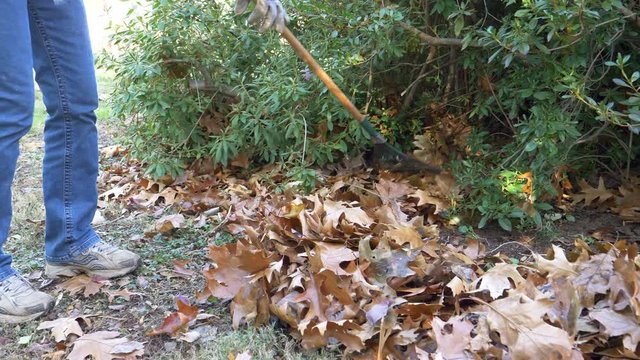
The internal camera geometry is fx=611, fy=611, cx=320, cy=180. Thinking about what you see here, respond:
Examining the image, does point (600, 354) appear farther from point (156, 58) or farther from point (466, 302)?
point (156, 58)

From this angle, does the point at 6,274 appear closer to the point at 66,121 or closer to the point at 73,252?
the point at 73,252

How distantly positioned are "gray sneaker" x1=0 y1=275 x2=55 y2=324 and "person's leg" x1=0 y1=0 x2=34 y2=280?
21 cm

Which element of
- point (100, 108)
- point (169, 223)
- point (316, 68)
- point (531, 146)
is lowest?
point (100, 108)

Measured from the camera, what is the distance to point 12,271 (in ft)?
8.15

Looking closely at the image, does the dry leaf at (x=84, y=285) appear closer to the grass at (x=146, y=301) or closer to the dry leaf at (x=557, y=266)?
the grass at (x=146, y=301)

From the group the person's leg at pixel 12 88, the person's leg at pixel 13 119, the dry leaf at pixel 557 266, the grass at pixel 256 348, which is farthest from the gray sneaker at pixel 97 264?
the dry leaf at pixel 557 266

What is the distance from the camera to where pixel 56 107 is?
8.20ft

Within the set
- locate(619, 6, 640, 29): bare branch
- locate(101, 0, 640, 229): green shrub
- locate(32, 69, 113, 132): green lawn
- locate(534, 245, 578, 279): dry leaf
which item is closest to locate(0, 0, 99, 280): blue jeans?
locate(101, 0, 640, 229): green shrub

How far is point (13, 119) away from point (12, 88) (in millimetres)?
120

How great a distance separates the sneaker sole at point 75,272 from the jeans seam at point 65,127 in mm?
150

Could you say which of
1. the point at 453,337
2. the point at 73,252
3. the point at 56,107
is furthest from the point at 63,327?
the point at 453,337

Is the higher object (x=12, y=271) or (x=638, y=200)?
(x=12, y=271)

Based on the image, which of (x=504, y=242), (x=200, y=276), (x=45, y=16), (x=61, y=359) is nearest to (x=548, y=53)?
(x=504, y=242)

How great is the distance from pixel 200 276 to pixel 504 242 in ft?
4.82
